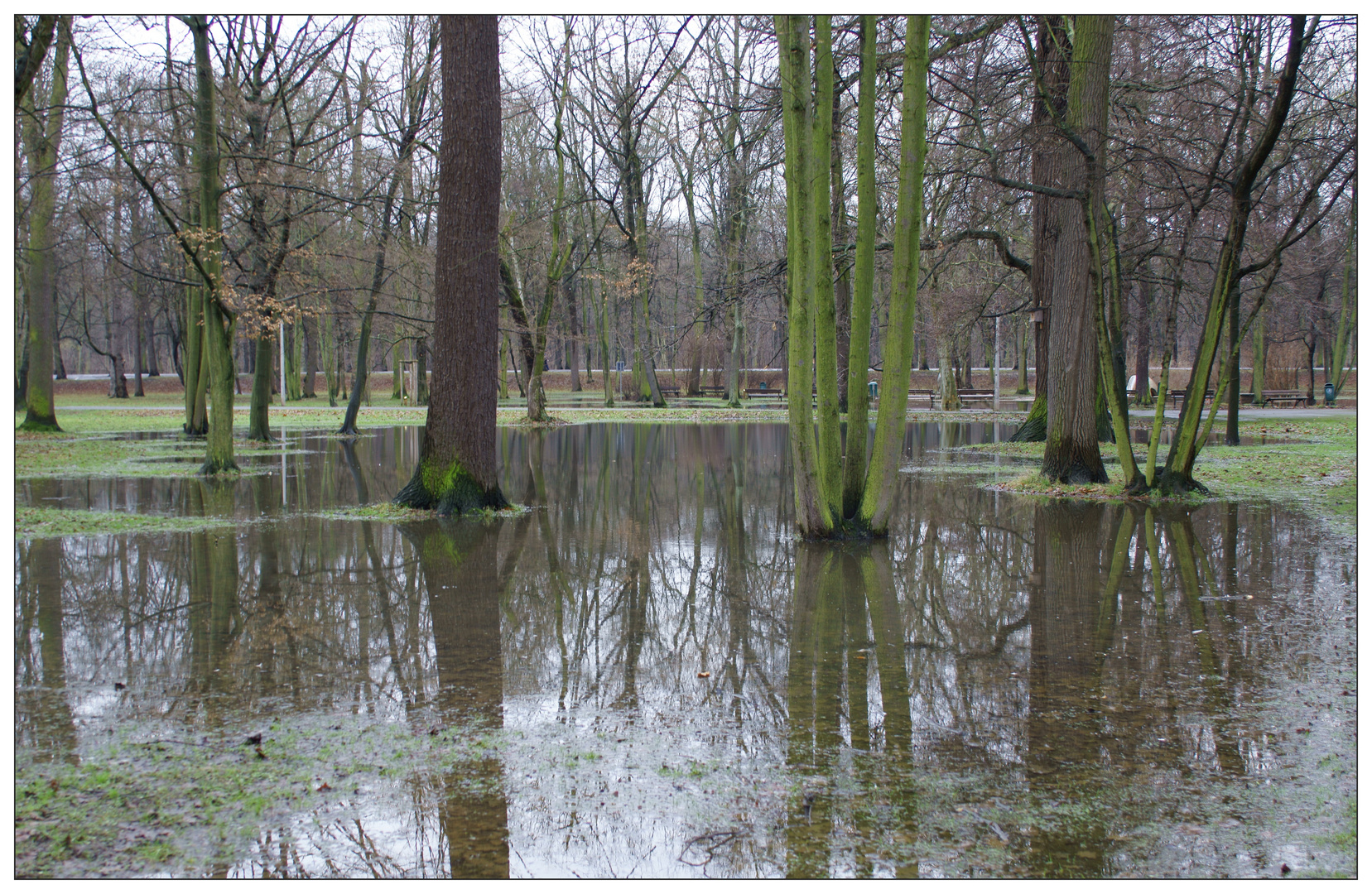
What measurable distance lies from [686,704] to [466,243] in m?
7.69

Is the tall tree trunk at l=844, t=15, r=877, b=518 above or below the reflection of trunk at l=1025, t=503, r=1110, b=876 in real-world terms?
above

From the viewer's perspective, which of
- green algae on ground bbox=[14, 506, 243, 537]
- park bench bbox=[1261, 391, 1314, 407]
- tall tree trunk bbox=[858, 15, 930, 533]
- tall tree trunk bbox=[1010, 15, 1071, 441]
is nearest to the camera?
tall tree trunk bbox=[858, 15, 930, 533]

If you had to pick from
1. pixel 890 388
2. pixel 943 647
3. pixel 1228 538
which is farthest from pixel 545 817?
pixel 1228 538

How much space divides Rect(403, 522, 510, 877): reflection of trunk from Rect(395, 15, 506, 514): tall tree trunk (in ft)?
4.76

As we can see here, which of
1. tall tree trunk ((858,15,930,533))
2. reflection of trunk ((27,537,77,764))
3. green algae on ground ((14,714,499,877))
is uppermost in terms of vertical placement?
tall tree trunk ((858,15,930,533))

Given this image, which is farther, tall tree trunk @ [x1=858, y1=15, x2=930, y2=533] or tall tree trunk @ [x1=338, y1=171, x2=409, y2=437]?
tall tree trunk @ [x1=338, y1=171, x2=409, y2=437]

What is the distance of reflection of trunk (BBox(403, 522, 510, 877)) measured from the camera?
3.45 metres

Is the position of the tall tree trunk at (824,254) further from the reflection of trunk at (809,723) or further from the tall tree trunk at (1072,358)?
the tall tree trunk at (1072,358)

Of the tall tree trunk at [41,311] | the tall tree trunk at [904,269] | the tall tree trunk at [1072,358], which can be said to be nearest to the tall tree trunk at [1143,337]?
the tall tree trunk at [1072,358]

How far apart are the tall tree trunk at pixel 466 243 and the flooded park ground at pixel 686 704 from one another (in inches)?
63.5

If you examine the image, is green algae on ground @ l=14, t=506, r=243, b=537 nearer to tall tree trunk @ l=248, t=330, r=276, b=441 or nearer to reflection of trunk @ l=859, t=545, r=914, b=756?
reflection of trunk @ l=859, t=545, r=914, b=756

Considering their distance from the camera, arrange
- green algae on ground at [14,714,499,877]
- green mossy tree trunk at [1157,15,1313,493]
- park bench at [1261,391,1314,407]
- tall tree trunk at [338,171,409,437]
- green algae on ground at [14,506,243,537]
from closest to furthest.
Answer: green algae on ground at [14,714,499,877] < green mossy tree trunk at [1157,15,1313,493] < green algae on ground at [14,506,243,537] < tall tree trunk at [338,171,409,437] < park bench at [1261,391,1314,407]

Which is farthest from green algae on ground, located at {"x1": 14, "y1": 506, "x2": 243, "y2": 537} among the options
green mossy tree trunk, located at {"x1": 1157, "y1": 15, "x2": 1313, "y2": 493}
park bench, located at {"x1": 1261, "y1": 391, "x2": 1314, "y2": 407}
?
park bench, located at {"x1": 1261, "y1": 391, "x2": 1314, "y2": 407}

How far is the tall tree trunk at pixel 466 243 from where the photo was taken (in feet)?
36.3
